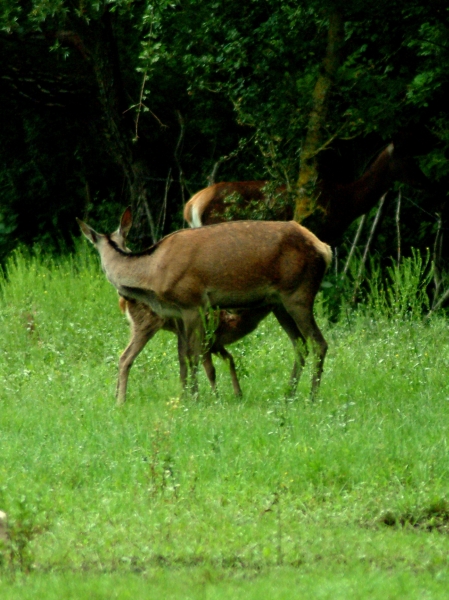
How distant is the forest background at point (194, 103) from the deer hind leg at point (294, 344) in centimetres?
292

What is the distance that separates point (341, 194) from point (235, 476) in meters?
7.98

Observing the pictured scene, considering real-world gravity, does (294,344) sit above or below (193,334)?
below

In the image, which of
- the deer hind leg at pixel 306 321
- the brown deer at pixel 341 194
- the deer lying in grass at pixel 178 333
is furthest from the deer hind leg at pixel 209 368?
the brown deer at pixel 341 194

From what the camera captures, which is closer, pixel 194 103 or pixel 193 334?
pixel 193 334

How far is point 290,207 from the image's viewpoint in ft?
46.1

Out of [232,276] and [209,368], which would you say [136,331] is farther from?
[232,276]

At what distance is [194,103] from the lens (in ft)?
59.8

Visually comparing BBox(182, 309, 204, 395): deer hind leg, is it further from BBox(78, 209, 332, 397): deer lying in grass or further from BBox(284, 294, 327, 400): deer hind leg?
BBox(284, 294, 327, 400): deer hind leg

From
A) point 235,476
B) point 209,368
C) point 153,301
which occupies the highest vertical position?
point 153,301

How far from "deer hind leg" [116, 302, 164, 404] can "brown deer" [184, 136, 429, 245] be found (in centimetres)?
421

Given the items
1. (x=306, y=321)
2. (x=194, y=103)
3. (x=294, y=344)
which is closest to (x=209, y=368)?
(x=294, y=344)

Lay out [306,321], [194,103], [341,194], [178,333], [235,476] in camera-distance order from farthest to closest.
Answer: [194,103] → [341,194] → [178,333] → [306,321] → [235,476]

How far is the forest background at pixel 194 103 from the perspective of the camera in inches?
519

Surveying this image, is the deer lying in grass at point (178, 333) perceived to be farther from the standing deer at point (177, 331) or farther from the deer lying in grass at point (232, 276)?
the deer lying in grass at point (232, 276)
